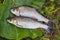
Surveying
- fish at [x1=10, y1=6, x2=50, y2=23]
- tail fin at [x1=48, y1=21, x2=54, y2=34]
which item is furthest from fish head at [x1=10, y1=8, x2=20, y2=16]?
tail fin at [x1=48, y1=21, x2=54, y2=34]

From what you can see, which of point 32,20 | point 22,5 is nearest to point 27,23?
point 32,20

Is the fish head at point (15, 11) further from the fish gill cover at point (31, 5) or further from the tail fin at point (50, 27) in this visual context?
the tail fin at point (50, 27)

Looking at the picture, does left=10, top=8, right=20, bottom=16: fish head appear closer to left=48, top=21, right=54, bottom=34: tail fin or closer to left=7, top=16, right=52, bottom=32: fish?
left=7, top=16, right=52, bottom=32: fish

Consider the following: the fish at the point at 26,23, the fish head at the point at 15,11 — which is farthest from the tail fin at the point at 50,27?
the fish head at the point at 15,11

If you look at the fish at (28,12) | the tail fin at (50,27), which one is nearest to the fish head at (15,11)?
the fish at (28,12)

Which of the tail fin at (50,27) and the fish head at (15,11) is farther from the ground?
the fish head at (15,11)

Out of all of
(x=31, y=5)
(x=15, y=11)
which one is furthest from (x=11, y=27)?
(x=31, y=5)

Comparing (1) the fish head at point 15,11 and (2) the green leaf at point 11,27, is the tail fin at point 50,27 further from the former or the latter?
(1) the fish head at point 15,11
